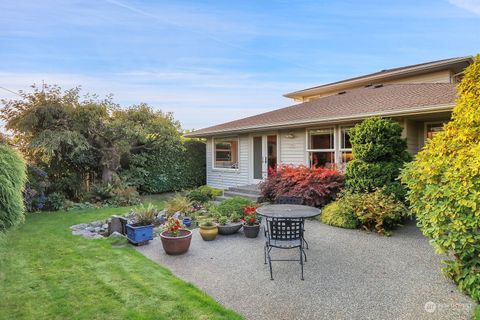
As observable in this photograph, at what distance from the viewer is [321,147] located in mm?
9328

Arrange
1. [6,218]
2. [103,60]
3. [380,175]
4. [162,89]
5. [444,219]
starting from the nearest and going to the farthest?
[444,219]
[6,218]
[380,175]
[103,60]
[162,89]

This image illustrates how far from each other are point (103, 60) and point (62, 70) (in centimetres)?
166

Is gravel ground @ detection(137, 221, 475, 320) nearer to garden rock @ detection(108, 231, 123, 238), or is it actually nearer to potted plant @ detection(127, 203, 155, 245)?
potted plant @ detection(127, 203, 155, 245)

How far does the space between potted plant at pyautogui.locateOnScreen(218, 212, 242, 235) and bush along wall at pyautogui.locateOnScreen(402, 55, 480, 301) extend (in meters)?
3.38

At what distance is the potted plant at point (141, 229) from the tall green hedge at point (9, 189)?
6.06 ft

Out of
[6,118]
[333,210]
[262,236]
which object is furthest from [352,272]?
[6,118]

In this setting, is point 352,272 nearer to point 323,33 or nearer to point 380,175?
point 380,175

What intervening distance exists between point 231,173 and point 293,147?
335 cm

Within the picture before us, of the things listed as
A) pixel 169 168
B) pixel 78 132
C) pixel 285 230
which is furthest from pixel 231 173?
pixel 285 230

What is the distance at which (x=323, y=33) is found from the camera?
10.2 metres

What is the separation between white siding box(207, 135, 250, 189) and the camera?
1160 cm

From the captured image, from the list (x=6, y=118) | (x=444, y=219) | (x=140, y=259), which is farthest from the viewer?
(x=6, y=118)

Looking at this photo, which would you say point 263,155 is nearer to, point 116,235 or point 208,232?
point 208,232

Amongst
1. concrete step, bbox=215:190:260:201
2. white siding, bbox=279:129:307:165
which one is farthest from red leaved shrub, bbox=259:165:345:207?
white siding, bbox=279:129:307:165
